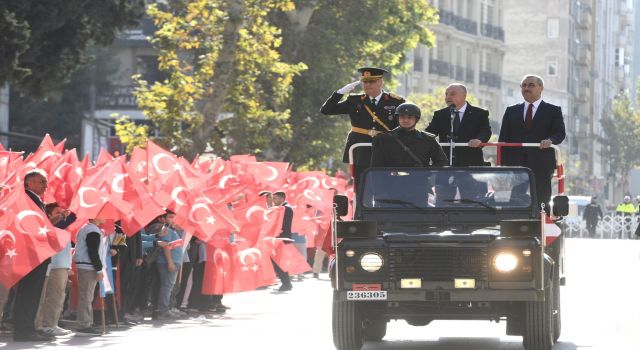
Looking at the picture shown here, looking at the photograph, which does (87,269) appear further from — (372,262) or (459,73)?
(459,73)

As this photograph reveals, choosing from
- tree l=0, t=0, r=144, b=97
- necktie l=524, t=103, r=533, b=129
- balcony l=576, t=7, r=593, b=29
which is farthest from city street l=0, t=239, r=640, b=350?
balcony l=576, t=7, r=593, b=29

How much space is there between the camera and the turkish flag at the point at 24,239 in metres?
17.4

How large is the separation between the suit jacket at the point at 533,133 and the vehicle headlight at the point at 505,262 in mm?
2385

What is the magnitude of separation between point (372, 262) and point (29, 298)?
4.74 meters

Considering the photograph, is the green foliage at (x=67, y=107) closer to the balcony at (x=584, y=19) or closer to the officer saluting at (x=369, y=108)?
the officer saluting at (x=369, y=108)

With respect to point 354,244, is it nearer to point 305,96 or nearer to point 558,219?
point 558,219

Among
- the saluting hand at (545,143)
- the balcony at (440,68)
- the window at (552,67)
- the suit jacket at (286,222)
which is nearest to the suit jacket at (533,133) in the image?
the saluting hand at (545,143)

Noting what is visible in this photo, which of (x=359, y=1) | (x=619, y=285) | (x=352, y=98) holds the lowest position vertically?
(x=619, y=285)

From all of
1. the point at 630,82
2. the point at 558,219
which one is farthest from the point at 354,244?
the point at 630,82

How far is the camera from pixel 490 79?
10350 cm

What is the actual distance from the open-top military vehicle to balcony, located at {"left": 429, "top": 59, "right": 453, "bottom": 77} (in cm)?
7709

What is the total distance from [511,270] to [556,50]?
11218 centimetres

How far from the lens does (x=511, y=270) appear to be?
14.1 m

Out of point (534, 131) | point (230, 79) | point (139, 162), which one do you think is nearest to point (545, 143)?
point (534, 131)
